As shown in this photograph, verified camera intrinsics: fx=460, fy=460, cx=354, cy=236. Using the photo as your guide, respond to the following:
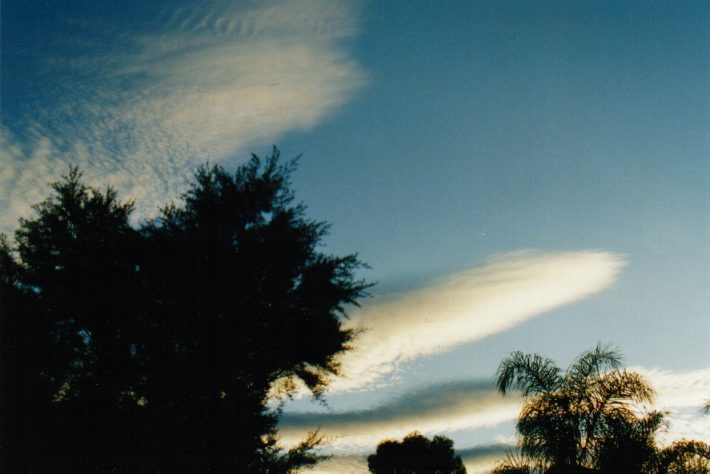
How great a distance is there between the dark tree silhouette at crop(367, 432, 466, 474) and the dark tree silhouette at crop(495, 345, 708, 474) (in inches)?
1620

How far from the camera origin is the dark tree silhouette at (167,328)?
11.4 meters

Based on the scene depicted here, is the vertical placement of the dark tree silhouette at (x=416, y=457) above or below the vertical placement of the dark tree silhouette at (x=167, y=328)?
below

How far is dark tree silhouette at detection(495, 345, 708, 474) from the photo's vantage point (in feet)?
35.2

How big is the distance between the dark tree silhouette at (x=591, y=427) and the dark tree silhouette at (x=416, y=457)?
41.1m

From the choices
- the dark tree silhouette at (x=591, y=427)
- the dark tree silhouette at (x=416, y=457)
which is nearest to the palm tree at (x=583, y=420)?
the dark tree silhouette at (x=591, y=427)

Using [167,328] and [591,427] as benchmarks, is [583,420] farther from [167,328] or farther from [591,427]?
[167,328]

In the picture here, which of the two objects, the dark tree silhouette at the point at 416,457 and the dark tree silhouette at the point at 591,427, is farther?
the dark tree silhouette at the point at 416,457

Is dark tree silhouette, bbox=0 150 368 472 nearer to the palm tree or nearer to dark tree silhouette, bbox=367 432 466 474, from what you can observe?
the palm tree

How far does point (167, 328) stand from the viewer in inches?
Answer: 540

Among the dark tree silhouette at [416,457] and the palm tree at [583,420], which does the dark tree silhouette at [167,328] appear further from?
the dark tree silhouette at [416,457]

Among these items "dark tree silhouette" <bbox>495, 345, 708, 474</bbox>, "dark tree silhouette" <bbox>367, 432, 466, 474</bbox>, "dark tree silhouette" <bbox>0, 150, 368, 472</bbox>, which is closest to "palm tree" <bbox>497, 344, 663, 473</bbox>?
"dark tree silhouette" <bbox>495, 345, 708, 474</bbox>

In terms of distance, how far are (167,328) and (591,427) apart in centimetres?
1169

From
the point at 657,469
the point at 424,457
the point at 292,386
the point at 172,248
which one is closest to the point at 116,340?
the point at 172,248

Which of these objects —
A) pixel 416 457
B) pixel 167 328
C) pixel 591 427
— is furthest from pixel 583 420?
pixel 416 457
